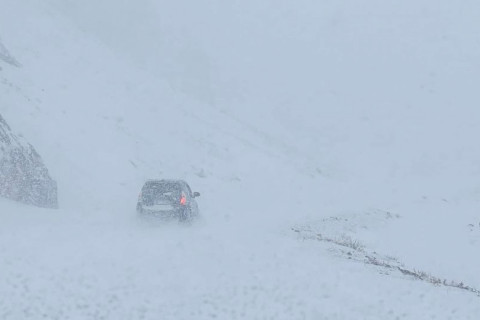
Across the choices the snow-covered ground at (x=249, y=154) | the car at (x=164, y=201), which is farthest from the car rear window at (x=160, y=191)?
the snow-covered ground at (x=249, y=154)

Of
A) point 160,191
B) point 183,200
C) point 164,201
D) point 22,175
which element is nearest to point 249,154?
point 183,200

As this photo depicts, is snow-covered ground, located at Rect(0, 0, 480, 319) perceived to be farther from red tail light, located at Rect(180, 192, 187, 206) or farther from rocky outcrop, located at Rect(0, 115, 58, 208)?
red tail light, located at Rect(180, 192, 187, 206)

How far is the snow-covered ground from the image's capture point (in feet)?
33.7

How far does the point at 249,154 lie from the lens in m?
35.0

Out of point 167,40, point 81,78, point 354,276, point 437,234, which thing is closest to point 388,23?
point 167,40

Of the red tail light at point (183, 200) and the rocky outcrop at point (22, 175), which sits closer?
the rocky outcrop at point (22, 175)

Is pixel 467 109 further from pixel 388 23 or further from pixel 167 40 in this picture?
pixel 167 40

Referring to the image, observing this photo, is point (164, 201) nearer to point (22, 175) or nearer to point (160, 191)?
point (160, 191)

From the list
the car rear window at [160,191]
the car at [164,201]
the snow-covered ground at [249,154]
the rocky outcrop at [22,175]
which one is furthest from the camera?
the car rear window at [160,191]

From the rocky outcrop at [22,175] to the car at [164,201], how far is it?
3.29m

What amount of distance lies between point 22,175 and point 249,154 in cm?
1965

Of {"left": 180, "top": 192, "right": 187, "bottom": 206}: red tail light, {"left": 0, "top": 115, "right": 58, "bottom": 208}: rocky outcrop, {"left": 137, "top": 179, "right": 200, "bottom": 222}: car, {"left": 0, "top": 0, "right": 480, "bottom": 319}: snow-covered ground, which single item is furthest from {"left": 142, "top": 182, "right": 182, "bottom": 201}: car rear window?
{"left": 0, "top": 115, "right": 58, "bottom": 208}: rocky outcrop

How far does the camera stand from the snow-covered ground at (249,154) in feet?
33.7

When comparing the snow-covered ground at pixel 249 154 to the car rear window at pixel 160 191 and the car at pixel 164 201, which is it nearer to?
the car at pixel 164 201
